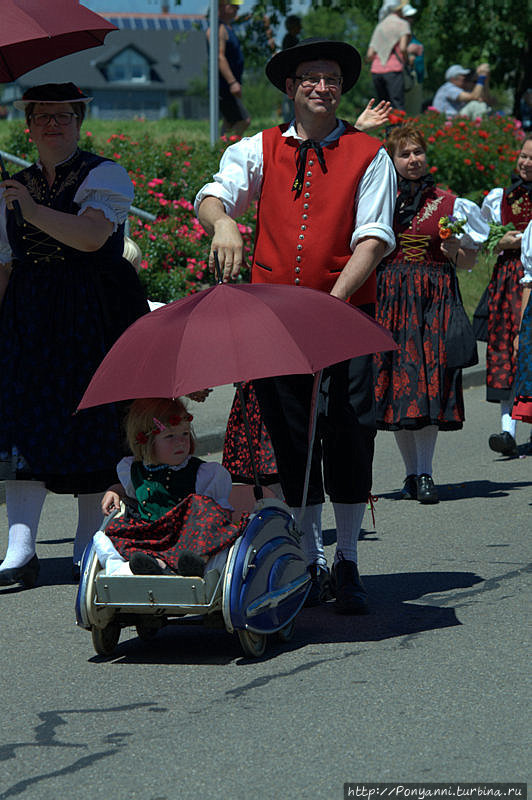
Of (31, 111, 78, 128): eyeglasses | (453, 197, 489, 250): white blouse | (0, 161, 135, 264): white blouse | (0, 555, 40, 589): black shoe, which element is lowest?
(0, 555, 40, 589): black shoe

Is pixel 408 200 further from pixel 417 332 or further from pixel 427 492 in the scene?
pixel 427 492

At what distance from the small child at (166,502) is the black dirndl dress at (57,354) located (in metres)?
1.03

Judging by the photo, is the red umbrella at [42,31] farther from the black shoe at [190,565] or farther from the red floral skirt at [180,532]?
the black shoe at [190,565]

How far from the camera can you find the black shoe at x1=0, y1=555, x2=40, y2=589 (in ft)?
20.7

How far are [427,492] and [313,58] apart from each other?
339cm

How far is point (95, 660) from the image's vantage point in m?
5.16

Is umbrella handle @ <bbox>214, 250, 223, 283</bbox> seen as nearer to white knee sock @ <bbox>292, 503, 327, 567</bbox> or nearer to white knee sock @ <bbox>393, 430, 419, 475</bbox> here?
white knee sock @ <bbox>292, 503, 327, 567</bbox>

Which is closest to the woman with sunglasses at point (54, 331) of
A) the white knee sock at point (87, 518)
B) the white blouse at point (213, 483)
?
the white knee sock at point (87, 518)

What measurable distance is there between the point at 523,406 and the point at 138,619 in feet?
11.1

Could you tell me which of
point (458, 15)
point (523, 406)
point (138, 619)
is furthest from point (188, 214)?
point (458, 15)

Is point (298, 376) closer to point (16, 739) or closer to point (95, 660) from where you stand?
point (95, 660)

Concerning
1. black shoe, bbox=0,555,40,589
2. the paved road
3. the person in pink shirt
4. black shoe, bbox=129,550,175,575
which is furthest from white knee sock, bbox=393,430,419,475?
the person in pink shirt

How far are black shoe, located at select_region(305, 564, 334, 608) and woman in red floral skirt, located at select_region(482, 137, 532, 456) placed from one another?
4.14 m

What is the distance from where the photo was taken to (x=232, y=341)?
189 inches
